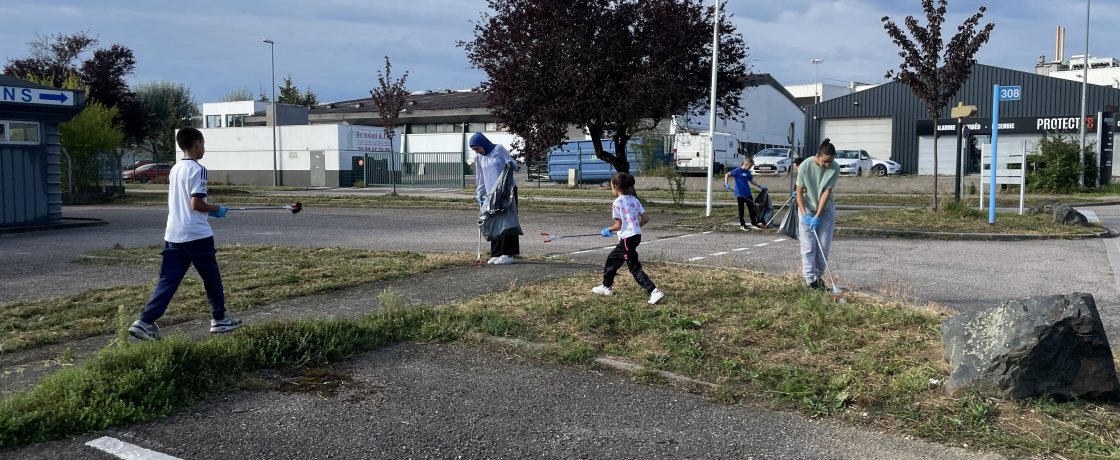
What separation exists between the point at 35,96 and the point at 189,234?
1393 centimetres

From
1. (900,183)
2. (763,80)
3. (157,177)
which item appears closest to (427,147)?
(157,177)

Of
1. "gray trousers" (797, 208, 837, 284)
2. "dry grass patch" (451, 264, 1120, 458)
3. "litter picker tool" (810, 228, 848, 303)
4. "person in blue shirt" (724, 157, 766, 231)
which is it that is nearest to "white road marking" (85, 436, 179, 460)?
"dry grass patch" (451, 264, 1120, 458)

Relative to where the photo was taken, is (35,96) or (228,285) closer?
(228,285)

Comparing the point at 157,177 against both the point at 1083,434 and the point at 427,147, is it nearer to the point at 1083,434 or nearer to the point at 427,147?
the point at 427,147

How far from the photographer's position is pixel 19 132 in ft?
57.8

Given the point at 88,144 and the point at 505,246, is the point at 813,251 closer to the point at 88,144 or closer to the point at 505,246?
the point at 505,246

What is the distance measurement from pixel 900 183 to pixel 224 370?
101 feet

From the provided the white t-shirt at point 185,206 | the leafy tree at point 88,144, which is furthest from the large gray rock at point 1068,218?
the leafy tree at point 88,144

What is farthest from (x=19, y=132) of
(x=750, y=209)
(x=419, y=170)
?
(x=419, y=170)

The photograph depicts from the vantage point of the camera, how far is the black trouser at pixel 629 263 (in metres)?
7.67

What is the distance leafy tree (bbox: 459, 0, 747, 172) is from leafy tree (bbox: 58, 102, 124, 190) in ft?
50.2

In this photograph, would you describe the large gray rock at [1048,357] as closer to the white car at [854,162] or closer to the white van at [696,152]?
the white van at [696,152]

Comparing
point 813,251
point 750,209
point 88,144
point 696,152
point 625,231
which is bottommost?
point 813,251

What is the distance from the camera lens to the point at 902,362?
18.5 ft
